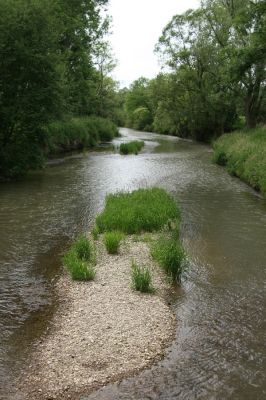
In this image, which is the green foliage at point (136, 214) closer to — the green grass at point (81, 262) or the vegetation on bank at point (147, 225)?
the vegetation on bank at point (147, 225)

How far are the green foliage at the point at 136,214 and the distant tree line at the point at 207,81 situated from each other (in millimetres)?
18602

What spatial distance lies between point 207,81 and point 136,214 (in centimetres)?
4215

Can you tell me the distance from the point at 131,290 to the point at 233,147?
79.4 ft

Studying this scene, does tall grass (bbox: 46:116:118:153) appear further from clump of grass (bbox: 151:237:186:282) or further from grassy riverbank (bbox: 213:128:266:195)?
clump of grass (bbox: 151:237:186:282)

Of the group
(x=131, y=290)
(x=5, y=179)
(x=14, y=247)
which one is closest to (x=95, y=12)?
(x=5, y=179)

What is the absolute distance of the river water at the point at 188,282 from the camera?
6.34m

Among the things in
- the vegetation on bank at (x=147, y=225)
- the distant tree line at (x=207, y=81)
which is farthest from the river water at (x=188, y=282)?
→ the distant tree line at (x=207, y=81)

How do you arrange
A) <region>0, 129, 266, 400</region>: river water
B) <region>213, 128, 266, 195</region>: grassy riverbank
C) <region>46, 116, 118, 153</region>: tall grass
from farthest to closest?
<region>46, 116, 118, 153</region>: tall grass
<region>213, 128, 266, 195</region>: grassy riverbank
<region>0, 129, 266, 400</region>: river water

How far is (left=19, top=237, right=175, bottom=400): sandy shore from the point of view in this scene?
6.21 m

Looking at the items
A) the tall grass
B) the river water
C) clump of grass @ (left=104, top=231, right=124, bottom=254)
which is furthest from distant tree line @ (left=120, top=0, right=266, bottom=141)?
clump of grass @ (left=104, top=231, right=124, bottom=254)

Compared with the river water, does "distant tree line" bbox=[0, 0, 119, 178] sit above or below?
above

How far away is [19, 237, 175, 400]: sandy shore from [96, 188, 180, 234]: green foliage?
3325 mm

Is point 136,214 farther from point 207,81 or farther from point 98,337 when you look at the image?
point 207,81

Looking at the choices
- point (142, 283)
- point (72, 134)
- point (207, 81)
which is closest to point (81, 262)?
point (142, 283)
